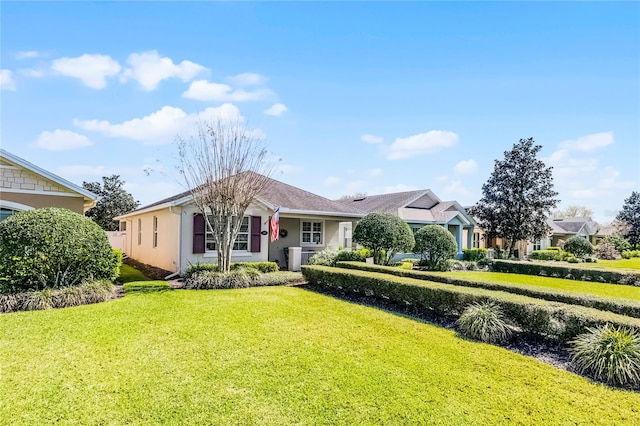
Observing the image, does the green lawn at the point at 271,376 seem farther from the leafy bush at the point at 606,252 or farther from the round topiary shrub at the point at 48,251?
the leafy bush at the point at 606,252

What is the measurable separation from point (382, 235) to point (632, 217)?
35259 mm

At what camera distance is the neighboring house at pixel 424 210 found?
24.9 m

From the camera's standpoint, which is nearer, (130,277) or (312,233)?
(130,277)

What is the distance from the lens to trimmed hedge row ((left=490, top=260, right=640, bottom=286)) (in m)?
16.0

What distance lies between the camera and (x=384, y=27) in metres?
11.1

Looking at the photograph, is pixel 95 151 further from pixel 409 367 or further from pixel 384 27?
pixel 409 367

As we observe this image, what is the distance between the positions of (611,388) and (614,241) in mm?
39664

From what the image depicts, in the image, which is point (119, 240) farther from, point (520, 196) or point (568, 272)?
point (520, 196)

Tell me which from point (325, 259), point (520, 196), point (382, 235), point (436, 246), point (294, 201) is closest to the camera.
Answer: point (325, 259)

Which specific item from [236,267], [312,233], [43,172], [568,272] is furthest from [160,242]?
[568,272]

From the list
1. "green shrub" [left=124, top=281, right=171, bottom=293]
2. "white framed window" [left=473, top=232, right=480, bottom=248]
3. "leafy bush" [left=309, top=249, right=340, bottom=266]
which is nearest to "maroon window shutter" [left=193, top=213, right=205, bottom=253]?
"green shrub" [left=124, top=281, right=171, bottom=293]

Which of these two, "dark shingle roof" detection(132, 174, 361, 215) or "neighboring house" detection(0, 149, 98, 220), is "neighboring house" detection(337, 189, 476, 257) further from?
"neighboring house" detection(0, 149, 98, 220)

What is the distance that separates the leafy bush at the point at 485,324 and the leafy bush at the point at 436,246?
11.2 m

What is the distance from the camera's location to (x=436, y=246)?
714 inches
